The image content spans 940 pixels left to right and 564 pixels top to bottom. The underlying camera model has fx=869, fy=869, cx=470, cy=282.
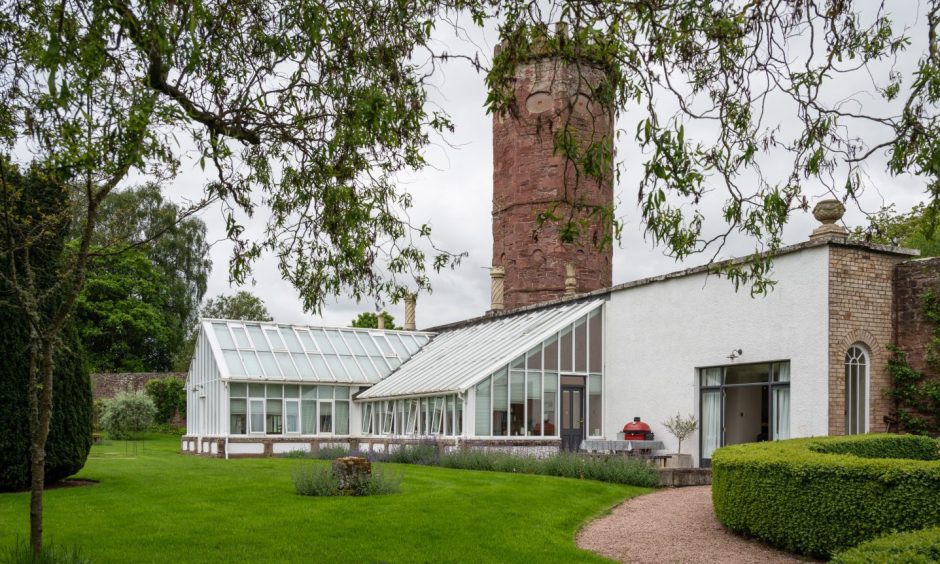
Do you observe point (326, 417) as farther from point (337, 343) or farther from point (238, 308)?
point (238, 308)

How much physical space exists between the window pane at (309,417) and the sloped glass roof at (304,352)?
828mm

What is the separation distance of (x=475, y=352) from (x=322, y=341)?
7188mm

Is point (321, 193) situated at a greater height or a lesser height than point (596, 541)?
greater

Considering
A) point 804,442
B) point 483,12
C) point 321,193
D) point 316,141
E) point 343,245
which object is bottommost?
point 804,442

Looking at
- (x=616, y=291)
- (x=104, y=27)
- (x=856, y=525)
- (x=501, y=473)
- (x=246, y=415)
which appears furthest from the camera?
(x=246, y=415)

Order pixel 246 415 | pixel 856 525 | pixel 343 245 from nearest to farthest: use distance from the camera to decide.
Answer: pixel 343 245
pixel 856 525
pixel 246 415

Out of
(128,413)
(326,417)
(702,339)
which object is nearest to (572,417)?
(702,339)

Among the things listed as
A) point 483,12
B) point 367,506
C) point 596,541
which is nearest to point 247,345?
point 367,506

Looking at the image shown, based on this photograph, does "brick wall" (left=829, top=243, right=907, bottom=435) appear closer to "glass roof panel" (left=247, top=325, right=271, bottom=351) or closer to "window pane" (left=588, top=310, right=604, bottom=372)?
"window pane" (left=588, top=310, right=604, bottom=372)

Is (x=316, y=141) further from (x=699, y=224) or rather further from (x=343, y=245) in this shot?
(x=699, y=224)

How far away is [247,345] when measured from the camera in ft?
89.5

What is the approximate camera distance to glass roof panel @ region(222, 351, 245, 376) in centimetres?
2578

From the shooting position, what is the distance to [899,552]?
243 inches

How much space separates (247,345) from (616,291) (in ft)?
39.1
